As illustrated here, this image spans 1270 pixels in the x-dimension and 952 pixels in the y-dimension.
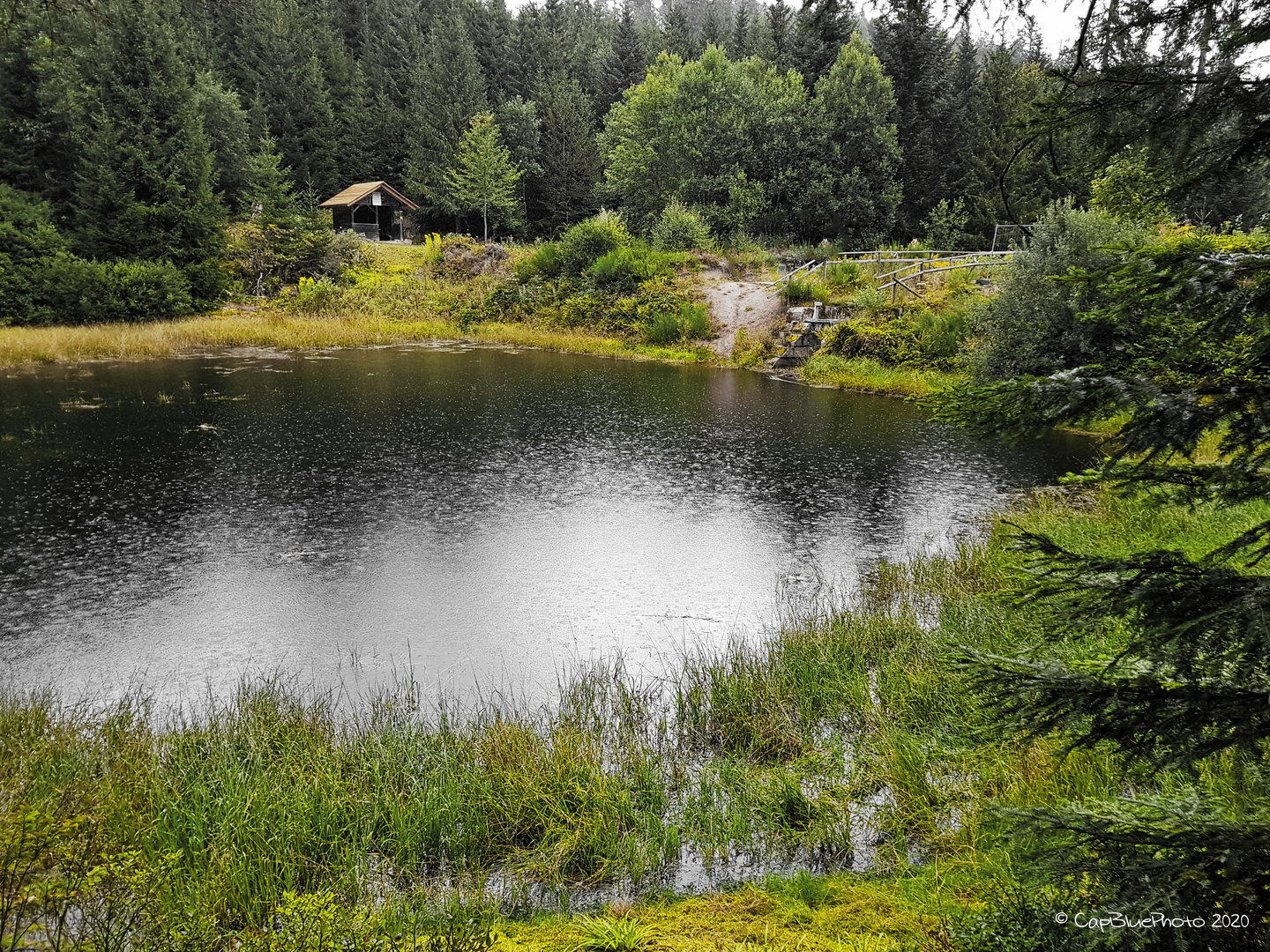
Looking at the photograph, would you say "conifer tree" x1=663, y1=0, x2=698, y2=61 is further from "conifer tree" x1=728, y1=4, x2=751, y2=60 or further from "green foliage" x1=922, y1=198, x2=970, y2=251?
"green foliage" x1=922, y1=198, x2=970, y2=251

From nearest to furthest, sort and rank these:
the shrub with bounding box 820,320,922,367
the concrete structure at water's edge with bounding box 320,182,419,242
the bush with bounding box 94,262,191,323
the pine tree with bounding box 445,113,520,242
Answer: the shrub with bounding box 820,320,922,367, the bush with bounding box 94,262,191,323, the concrete structure at water's edge with bounding box 320,182,419,242, the pine tree with bounding box 445,113,520,242

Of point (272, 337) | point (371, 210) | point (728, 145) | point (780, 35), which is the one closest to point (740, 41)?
point (780, 35)

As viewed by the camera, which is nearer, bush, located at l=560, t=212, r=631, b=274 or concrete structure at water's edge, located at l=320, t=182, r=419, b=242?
bush, located at l=560, t=212, r=631, b=274

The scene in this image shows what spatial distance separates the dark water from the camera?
27.1 ft

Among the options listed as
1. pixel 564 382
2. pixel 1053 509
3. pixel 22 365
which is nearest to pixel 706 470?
pixel 1053 509

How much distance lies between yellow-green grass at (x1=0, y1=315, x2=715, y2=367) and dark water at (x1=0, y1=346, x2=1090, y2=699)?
12.1 ft

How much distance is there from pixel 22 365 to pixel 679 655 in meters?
26.0

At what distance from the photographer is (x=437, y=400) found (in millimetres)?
21578

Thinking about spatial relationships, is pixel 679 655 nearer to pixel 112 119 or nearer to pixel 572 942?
pixel 572 942

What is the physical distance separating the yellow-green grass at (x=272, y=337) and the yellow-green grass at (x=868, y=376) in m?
5.43

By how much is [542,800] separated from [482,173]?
4964 cm

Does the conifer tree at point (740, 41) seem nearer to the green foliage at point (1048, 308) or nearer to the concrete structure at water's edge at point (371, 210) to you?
the concrete structure at water's edge at point (371, 210)

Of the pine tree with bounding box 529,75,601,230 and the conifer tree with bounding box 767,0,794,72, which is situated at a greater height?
the conifer tree with bounding box 767,0,794,72

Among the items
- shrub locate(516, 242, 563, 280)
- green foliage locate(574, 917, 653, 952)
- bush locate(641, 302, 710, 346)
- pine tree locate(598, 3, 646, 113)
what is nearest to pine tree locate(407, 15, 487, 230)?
pine tree locate(598, 3, 646, 113)
